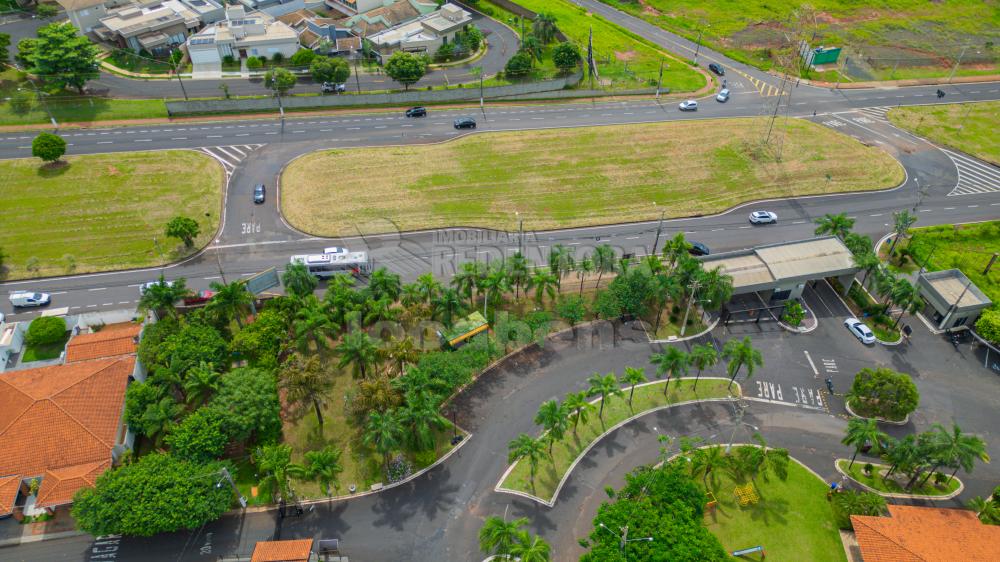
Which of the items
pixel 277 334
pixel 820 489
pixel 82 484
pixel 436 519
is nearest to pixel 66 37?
pixel 277 334

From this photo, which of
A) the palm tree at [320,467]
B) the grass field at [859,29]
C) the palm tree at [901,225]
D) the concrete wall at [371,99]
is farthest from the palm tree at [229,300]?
the grass field at [859,29]

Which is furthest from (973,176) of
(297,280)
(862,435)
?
(297,280)

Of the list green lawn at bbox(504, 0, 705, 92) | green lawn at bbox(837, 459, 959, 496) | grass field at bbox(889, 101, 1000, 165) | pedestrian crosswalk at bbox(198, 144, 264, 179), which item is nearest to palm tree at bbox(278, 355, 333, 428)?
pedestrian crosswalk at bbox(198, 144, 264, 179)

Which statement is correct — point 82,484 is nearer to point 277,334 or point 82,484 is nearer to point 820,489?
point 277,334

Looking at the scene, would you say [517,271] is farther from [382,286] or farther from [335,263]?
[335,263]

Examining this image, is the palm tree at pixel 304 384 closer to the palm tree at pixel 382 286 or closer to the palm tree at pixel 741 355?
the palm tree at pixel 382 286
